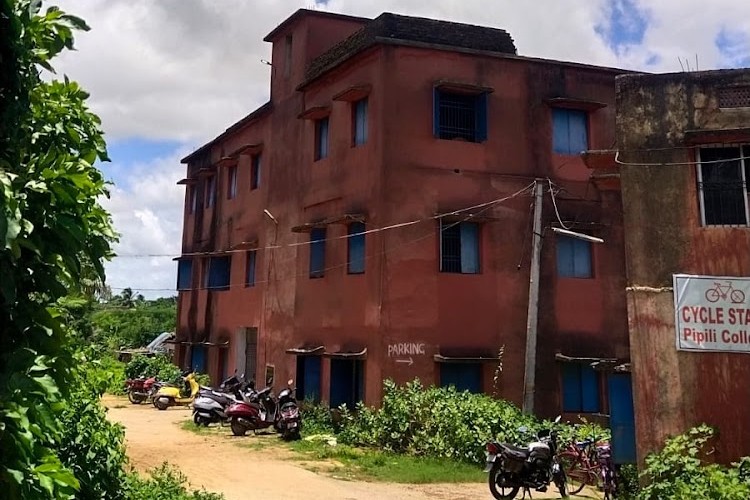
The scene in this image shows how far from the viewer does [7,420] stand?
277cm

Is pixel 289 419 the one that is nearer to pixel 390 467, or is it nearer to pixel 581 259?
pixel 390 467

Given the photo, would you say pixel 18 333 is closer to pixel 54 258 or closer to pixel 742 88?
pixel 54 258

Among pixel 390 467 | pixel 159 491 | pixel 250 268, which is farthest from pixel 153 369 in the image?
pixel 159 491

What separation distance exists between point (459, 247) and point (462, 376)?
113 inches

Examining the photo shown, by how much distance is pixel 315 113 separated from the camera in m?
17.4

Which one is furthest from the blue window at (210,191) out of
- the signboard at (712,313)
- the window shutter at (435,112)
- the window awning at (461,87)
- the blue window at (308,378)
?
the signboard at (712,313)

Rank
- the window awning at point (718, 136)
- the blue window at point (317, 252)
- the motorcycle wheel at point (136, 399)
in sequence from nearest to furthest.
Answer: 1. the window awning at point (718, 136)
2. the blue window at point (317, 252)
3. the motorcycle wheel at point (136, 399)

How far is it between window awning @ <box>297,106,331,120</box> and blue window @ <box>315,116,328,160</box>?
→ 6.6 inches

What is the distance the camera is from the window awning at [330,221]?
50.0 feet

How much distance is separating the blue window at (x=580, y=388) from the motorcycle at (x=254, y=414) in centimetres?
666

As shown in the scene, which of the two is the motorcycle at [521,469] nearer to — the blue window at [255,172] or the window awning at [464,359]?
the window awning at [464,359]

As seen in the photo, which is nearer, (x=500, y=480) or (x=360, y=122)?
(x=500, y=480)

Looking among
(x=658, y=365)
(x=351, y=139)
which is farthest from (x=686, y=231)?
(x=351, y=139)

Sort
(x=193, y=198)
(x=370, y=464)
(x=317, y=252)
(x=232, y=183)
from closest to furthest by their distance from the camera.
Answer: (x=370, y=464)
(x=317, y=252)
(x=232, y=183)
(x=193, y=198)
